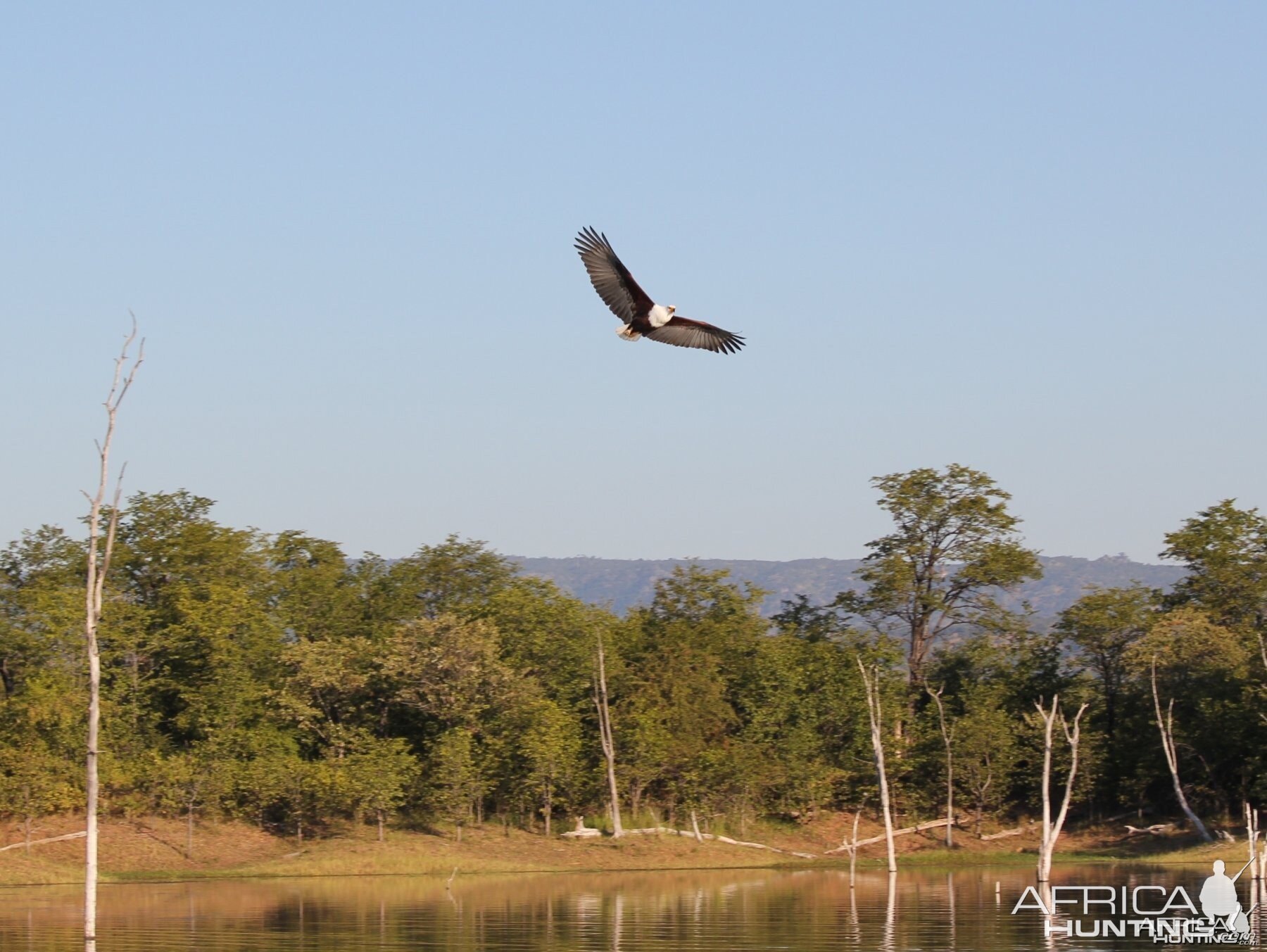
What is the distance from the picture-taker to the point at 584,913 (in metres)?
39.0

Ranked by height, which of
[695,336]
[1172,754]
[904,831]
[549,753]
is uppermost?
[695,336]

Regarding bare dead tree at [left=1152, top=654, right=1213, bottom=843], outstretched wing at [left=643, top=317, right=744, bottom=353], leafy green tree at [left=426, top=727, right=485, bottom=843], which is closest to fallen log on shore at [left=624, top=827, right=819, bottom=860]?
leafy green tree at [left=426, top=727, right=485, bottom=843]

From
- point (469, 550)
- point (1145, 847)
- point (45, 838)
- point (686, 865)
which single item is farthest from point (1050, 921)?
point (469, 550)

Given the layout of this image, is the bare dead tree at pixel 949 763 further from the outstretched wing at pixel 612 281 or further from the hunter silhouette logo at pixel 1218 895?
the outstretched wing at pixel 612 281

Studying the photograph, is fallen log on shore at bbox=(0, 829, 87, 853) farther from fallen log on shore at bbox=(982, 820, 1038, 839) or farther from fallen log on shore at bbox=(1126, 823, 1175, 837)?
fallen log on shore at bbox=(1126, 823, 1175, 837)

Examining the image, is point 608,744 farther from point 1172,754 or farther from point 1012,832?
point 1172,754

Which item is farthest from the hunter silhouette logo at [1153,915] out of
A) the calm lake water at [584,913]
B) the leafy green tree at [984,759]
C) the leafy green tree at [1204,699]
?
the leafy green tree at [984,759]

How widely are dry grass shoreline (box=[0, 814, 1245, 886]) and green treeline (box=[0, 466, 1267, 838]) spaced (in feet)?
3.25

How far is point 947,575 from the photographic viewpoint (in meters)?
68.8

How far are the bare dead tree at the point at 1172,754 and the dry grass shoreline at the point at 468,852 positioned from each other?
0.69 metres

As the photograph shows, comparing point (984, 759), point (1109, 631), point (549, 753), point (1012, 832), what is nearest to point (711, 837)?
point (549, 753)

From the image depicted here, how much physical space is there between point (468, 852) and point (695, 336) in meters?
34.0

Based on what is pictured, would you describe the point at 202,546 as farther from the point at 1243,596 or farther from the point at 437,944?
the point at 1243,596

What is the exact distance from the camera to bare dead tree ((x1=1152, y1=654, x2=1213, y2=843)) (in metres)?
57.5
